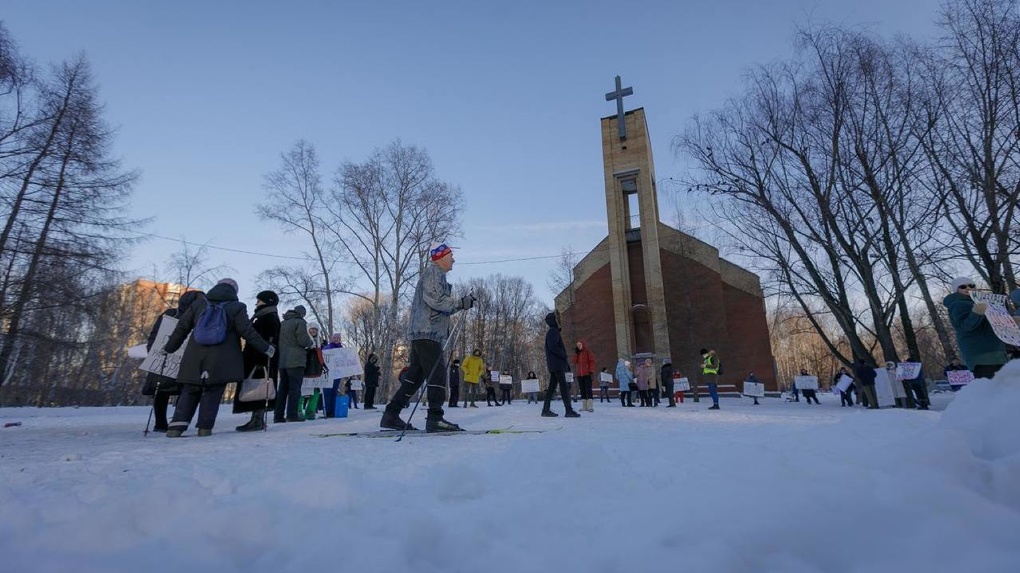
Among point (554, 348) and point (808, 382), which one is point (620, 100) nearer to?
point (808, 382)

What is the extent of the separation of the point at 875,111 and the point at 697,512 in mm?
14293

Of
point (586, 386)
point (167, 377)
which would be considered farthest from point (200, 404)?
point (586, 386)

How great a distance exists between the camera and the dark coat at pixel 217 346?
5.12 m

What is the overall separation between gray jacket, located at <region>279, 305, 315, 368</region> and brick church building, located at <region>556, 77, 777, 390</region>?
855 inches

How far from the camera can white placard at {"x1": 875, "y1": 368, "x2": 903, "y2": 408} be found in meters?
13.2

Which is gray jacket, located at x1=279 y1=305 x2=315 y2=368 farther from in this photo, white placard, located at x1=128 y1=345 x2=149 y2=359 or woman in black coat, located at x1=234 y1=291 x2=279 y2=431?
white placard, located at x1=128 y1=345 x2=149 y2=359

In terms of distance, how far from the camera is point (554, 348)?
29.0 feet

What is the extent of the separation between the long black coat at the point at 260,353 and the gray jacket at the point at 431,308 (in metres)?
1.96

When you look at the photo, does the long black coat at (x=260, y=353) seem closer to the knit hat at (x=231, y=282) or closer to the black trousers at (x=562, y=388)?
the knit hat at (x=231, y=282)

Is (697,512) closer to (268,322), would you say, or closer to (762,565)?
(762,565)

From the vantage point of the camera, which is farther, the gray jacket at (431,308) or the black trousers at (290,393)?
the black trousers at (290,393)

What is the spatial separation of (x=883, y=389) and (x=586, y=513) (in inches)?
630

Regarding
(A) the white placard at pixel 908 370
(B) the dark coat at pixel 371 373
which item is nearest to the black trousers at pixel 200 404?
(B) the dark coat at pixel 371 373

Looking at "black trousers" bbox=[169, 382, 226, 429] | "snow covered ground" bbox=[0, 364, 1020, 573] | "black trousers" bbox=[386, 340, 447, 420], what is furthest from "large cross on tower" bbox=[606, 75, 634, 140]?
"snow covered ground" bbox=[0, 364, 1020, 573]
